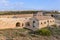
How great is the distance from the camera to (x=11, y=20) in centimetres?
3281

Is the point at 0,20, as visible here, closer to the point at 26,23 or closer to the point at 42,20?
the point at 26,23

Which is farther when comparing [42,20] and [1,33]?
[42,20]

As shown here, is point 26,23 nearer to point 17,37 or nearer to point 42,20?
point 42,20

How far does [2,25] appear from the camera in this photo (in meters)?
31.6

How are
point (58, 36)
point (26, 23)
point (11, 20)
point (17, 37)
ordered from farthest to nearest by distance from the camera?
point (26, 23) < point (11, 20) < point (58, 36) < point (17, 37)

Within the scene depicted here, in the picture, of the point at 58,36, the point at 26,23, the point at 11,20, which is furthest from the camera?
the point at 26,23

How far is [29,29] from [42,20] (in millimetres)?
3413

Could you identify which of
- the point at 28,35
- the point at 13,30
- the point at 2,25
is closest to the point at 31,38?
the point at 28,35

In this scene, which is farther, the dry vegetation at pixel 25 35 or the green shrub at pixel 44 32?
the green shrub at pixel 44 32

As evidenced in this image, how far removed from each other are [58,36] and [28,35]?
5.04 meters

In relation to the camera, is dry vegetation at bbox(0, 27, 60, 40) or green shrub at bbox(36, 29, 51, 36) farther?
green shrub at bbox(36, 29, 51, 36)

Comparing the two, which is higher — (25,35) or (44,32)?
(44,32)

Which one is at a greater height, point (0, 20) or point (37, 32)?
point (0, 20)

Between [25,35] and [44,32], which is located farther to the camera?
[44,32]
